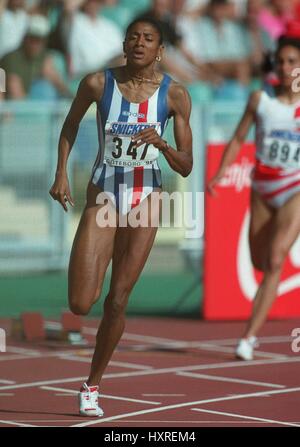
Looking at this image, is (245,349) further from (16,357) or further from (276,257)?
(16,357)

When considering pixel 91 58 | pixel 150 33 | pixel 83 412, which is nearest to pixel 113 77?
pixel 150 33

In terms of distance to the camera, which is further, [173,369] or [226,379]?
[173,369]

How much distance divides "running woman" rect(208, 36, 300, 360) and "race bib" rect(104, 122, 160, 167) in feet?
9.95

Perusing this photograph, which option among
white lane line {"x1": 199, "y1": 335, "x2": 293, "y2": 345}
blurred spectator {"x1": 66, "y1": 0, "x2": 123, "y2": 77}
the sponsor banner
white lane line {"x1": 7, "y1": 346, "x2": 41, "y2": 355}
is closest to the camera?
white lane line {"x1": 7, "y1": 346, "x2": 41, "y2": 355}

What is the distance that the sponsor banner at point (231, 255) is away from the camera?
→ 45.9 ft

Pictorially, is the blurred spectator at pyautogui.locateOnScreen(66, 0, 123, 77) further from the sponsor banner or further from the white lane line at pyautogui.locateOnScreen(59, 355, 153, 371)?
the white lane line at pyautogui.locateOnScreen(59, 355, 153, 371)

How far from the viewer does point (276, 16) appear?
21672 mm

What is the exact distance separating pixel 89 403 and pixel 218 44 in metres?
12.4

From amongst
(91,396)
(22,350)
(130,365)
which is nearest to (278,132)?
(130,365)

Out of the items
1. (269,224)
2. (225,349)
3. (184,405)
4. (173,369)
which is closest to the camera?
(184,405)

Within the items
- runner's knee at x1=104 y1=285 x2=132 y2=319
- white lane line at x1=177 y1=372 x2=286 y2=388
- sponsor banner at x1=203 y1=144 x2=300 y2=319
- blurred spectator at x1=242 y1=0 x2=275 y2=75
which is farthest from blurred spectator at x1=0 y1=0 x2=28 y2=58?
runner's knee at x1=104 y1=285 x2=132 y2=319

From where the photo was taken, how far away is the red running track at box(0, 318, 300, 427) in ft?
28.8
